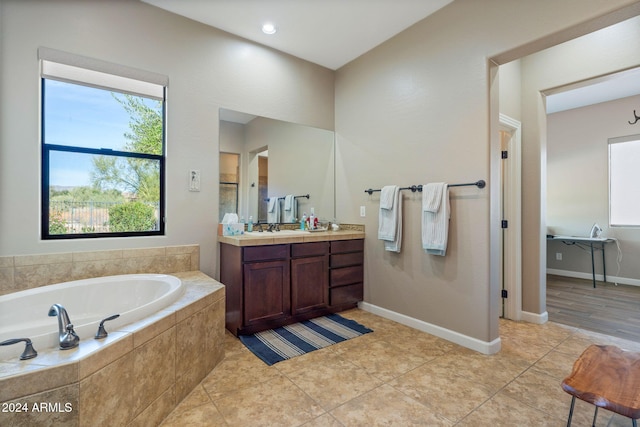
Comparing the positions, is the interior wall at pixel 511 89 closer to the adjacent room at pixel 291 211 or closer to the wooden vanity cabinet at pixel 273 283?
the adjacent room at pixel 291 211

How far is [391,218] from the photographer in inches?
116

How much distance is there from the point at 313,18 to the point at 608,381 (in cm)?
314

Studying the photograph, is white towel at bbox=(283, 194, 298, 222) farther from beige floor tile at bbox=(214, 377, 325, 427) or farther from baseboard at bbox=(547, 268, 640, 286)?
baseboard at bbox=(547, 268, 640, 286)

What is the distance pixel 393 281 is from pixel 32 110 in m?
3.25

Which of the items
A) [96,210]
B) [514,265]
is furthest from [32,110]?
[514,265]

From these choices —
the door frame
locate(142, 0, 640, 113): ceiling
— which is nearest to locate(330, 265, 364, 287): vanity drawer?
the door frame

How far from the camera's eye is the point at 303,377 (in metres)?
1.98

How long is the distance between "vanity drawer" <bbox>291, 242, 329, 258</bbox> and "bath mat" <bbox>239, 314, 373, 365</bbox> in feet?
2.24

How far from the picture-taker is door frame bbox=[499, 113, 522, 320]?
3025mm

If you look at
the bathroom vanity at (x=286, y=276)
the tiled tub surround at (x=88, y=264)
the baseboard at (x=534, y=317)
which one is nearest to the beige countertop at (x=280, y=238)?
the bathroom vanity at (x=286, y=276)

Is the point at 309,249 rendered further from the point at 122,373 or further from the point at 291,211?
the point at 122,373

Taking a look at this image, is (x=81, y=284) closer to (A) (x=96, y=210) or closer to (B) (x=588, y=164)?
(A) (x=96, y=210)

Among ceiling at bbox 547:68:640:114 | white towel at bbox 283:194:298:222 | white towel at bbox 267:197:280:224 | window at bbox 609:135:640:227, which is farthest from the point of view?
window at bbox 609:135:640:227

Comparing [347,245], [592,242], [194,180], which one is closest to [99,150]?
[194,180]
